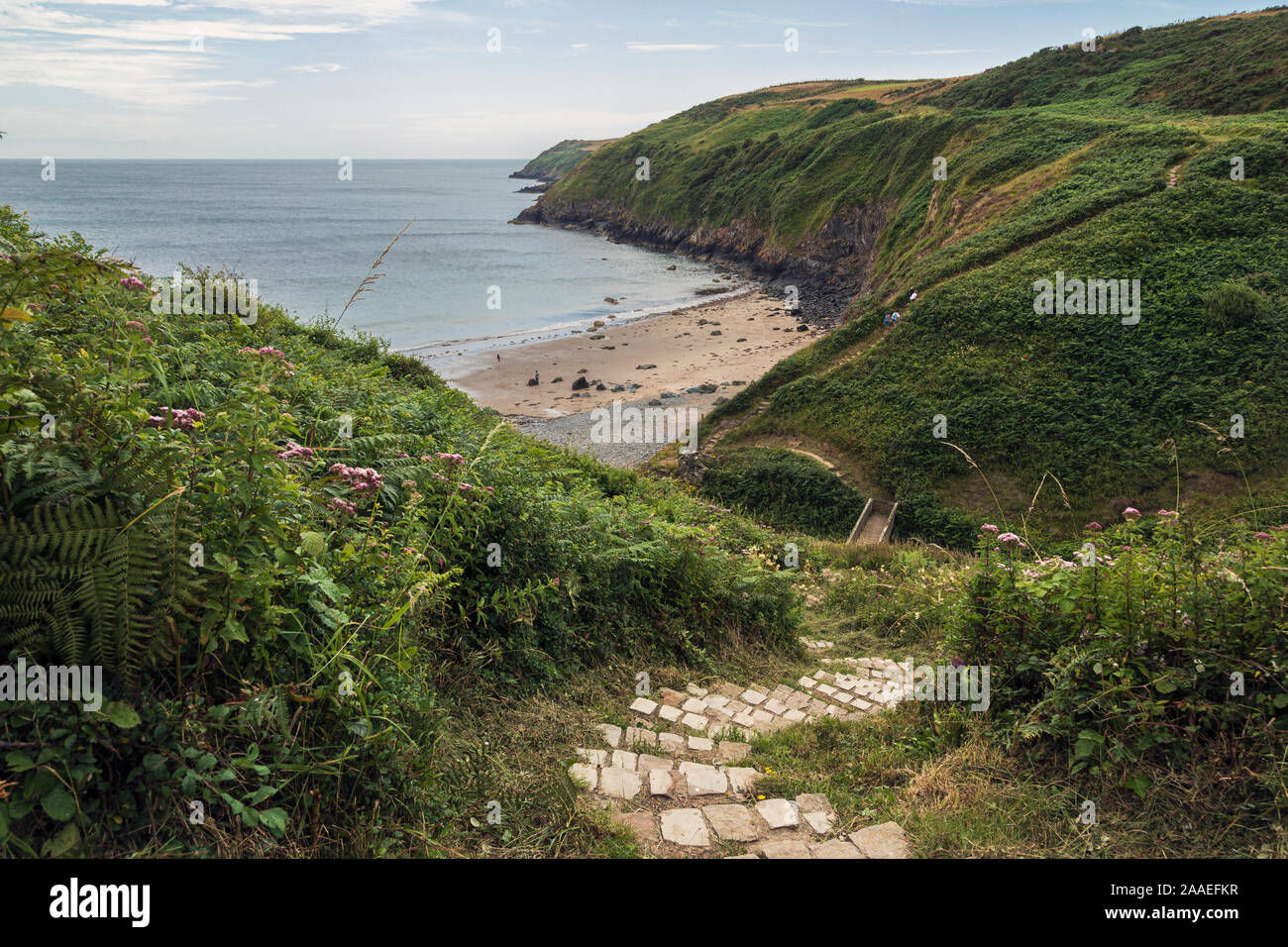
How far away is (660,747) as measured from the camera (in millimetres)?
5387

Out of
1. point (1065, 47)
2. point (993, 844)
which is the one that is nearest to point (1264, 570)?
point (993, 844)

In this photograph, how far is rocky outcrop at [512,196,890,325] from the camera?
58938 millimetres

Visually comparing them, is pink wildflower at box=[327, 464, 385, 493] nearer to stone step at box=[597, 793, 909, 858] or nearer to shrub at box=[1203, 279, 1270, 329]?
stone step at box=[597, 793, 909, 858]

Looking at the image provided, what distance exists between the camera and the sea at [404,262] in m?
55.4

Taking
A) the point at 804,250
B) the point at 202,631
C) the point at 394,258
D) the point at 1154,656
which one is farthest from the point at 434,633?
the point at 394,258

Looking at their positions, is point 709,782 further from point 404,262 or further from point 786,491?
point 404,262

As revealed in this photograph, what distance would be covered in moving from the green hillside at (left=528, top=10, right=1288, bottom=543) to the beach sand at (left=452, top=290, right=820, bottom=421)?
706 cm

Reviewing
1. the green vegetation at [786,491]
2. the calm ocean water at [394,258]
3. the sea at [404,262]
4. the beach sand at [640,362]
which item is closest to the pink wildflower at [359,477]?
the sea at [404,262]

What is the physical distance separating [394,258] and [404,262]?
351 cm

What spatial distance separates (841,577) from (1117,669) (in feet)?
29.7

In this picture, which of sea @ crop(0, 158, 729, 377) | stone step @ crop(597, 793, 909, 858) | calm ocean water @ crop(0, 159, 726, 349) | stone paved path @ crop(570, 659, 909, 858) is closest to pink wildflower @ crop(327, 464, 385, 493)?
stone paved path @ crop(570, 659, 909, 858)

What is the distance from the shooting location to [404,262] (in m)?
82.6

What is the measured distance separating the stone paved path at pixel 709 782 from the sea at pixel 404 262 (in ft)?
58.0

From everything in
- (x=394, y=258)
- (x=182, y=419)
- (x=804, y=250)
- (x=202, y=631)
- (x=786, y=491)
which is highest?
(x=394, y=258)
